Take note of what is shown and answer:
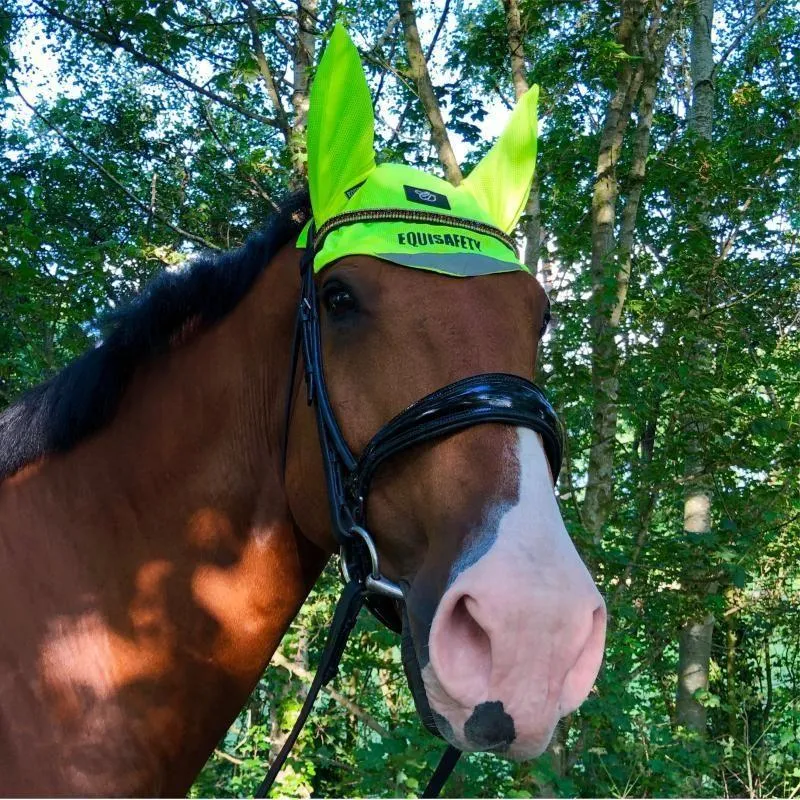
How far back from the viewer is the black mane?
2445 millimetres

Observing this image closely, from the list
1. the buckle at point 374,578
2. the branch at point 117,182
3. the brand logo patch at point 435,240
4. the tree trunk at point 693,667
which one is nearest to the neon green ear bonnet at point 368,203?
the brand logo patch at point 435,240

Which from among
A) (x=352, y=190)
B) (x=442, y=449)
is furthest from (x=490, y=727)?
(x=352, y=190)

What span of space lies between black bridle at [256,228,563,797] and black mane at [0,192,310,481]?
0.28m

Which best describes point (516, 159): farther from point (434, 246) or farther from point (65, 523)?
point (65, 523)

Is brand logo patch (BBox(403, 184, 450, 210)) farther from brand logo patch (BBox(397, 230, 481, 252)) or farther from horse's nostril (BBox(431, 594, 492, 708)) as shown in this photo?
horse's nostril (BBox(431, 594, 492, 708))

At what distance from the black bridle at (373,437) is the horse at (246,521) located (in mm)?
31

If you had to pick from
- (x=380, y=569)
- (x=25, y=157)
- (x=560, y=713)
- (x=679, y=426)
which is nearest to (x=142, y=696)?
(x=380, y=569)

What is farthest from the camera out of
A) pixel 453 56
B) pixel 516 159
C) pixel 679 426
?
pixel 453 56

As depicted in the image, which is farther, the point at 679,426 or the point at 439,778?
the point at 679,426

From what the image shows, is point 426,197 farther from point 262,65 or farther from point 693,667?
point 693,667

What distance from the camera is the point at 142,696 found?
2203 mm

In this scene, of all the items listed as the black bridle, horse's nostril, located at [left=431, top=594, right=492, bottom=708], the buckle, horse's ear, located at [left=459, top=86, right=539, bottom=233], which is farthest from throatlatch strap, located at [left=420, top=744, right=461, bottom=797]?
horse's ear, located at [left=459, top=86, right=539, bottom=233]

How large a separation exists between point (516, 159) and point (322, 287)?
1123 millimetres

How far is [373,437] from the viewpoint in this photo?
2.04 meters
